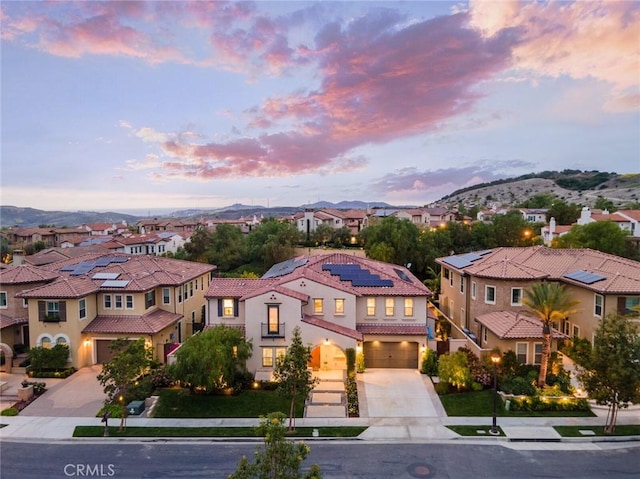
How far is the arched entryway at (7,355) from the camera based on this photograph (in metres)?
27.4

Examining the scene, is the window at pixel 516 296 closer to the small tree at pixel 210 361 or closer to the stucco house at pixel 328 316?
the stucco house at pixel 328 316

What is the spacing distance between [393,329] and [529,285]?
986cm

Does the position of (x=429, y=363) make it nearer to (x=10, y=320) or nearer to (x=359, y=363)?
(x=359, y=363)

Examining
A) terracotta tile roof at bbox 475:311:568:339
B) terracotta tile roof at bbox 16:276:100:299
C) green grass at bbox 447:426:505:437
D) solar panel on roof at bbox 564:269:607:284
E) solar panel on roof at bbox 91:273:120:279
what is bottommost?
green grass at bbox 447:426:505:437

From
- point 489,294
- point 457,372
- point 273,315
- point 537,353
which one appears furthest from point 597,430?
point 273,315

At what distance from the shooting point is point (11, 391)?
2492cm

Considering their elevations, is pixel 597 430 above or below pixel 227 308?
below

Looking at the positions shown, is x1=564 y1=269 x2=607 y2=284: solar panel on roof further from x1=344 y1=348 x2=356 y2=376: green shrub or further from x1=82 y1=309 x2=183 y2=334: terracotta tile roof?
x1=82 y1=309 x2=183 y2=334: terracotta tile roof

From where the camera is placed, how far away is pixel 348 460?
1777cm

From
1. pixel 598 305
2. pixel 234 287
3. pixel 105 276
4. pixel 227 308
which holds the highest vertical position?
pixel 105 276

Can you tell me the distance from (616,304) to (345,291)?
1652cm

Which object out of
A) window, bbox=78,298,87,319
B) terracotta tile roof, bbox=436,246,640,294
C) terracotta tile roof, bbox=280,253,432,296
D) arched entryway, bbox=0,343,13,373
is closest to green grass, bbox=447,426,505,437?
terracotta tile roof, bbox=280,253,432,296

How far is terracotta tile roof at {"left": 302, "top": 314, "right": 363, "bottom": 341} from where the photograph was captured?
85.9ft

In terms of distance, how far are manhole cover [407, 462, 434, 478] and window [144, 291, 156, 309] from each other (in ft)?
70.8
